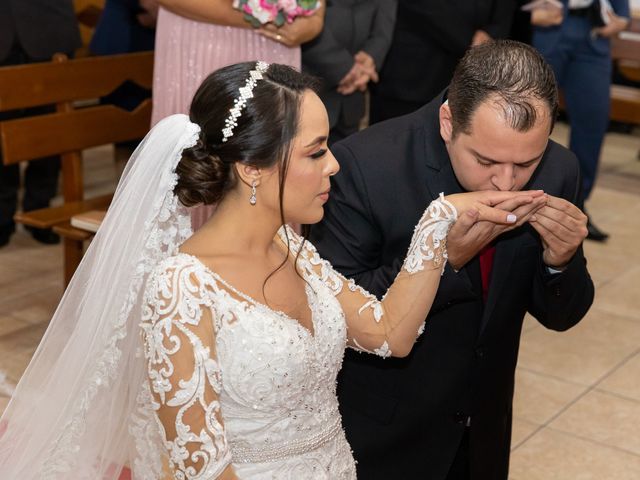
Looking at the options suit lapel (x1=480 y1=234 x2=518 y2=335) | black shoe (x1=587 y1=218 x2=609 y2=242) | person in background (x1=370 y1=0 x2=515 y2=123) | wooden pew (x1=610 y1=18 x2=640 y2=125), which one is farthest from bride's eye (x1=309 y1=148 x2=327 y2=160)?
wooden pew (x1=610 y1=18 x2=640 y2=125)

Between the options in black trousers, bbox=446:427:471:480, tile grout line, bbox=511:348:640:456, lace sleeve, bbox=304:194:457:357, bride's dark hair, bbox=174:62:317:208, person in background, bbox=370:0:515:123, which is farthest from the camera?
person in background, bbox=370:0:515:123

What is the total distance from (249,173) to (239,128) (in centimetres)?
9

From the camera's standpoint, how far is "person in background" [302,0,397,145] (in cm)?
425

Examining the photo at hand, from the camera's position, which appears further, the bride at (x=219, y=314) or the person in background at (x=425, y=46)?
the person in background at (x=425, y=46)

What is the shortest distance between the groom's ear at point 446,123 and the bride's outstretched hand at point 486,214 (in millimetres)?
214

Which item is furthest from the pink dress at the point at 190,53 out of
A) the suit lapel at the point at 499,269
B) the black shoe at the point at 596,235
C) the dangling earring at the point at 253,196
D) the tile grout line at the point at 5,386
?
the black shoe at the point at 596,235

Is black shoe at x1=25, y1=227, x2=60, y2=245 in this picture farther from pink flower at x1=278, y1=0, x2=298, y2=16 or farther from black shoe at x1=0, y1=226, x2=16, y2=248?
pink flower at x1=278, y1=0, x2=298, y2=16

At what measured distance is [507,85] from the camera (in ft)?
7.86

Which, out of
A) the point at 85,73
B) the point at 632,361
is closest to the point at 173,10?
the point at 85,73

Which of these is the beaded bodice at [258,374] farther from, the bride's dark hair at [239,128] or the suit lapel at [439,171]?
the suit lapel at [439,171]

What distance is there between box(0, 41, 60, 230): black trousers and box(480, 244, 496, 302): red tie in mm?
3300

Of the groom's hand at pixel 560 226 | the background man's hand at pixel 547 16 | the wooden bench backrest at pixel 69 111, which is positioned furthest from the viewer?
the background man's hand at pixel 547 16

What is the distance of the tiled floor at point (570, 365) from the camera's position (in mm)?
3781

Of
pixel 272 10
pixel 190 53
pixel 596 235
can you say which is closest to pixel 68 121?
pixel 190 53
